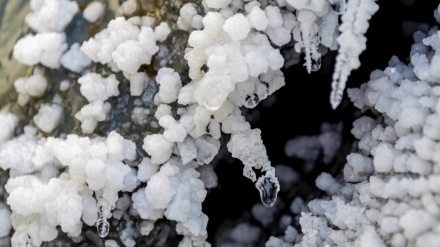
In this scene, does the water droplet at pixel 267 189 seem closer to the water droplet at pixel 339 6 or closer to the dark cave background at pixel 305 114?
the dark cave background at pixel 305 114

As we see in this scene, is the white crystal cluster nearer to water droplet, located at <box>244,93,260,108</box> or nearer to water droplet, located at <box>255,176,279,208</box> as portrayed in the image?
water droplet, located at <box>255,176,279,208</box>

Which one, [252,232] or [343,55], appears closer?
[343,55]

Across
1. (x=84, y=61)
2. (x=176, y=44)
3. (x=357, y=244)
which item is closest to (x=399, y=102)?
(x=357, y=244)

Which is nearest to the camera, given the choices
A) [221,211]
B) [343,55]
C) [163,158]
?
[343,55]

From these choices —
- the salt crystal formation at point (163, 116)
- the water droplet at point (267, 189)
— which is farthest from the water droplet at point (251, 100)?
the water droplet at point (267, 189)

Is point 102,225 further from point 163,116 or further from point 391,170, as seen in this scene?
point 391,170

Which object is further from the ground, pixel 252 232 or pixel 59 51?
pixel 59 51

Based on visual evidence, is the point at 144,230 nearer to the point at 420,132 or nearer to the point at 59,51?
the point at 59,51

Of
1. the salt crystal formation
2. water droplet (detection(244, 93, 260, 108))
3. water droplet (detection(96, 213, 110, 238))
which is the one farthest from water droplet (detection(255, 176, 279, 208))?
water droplet (detection(96, 213, 110, 238))
